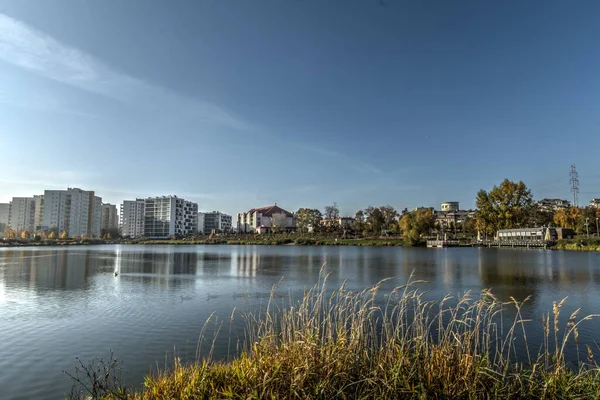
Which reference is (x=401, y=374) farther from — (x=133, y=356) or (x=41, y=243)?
(x=41, y=243)

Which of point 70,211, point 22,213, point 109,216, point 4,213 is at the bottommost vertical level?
point 109,216

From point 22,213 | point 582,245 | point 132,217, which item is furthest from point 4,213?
point 582,245

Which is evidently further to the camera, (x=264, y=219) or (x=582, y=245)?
(x=264, y=219)

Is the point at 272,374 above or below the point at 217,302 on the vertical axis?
above

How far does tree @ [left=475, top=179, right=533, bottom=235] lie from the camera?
8738cm

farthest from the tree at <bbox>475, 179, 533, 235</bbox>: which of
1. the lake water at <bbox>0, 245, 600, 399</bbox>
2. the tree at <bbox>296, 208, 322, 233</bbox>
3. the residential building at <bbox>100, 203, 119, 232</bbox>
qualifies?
the residential building at <bbox>100, 203, 119, 232</bbox>

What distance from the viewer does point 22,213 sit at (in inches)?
6329

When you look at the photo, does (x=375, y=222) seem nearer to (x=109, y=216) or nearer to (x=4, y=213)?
(x=109, y=216)

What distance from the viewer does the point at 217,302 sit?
671 inches

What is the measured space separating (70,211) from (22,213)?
35191 mm

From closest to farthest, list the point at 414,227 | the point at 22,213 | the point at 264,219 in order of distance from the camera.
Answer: the point at 414,227 → the point at 22,213 → the point at 264,219

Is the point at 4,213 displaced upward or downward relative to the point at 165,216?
upward

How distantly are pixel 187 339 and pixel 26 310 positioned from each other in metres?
8.98

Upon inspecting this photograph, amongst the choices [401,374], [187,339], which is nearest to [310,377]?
[401,374]
